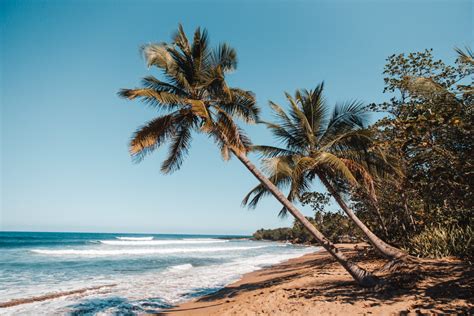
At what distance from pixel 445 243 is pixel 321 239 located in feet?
16.7

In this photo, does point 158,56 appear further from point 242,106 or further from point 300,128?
point 300,128

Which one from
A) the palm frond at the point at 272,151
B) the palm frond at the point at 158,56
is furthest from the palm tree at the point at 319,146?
the palm frond at the point at 158,56

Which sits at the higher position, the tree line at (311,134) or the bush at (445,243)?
the tree line at (311,134)

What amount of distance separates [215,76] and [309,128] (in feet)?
12.1

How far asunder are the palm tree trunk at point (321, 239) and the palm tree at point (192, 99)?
3cm

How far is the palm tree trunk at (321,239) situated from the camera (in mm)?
6824

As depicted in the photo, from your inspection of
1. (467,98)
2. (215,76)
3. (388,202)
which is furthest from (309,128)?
(388,202)

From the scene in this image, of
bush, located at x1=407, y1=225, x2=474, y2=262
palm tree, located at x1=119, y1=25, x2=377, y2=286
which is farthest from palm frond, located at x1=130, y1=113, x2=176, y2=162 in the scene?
bush, located at x1=407, y1=225, x2=474, y2=262

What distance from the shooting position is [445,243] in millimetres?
9344

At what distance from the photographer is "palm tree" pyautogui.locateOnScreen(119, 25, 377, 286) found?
779 centimetres

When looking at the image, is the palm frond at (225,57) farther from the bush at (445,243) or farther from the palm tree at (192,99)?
the bush at (445,243)

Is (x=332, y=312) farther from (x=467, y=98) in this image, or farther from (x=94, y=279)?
(x=94, y=279)

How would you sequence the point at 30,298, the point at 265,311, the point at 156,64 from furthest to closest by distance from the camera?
the point at 30,298, the point at 156,64, the point at 265,311

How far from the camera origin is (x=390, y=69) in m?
10.8
